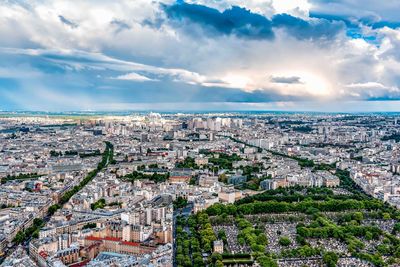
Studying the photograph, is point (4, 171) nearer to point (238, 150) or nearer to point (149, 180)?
point (149, 180)

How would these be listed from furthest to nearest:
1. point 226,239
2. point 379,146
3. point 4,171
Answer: point 379,146, point 4,171, point 226,239

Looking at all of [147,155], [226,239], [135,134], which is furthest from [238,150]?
[226,239]

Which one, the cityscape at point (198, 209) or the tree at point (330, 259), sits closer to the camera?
the tree at point (330, 259)

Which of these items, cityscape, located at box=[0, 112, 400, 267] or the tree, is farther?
cityscape, located at box=[0, 112, 400, 267]

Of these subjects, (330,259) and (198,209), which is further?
(198,209)

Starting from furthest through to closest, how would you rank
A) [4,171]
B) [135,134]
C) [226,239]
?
1. [135,134]
2. [4,171]
3. [226,239]

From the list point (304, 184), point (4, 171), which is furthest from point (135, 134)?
point (304, 184)

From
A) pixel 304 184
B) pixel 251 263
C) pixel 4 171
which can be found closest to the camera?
pixel 251 263

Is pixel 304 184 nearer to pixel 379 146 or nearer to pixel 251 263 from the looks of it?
pixel 251 263

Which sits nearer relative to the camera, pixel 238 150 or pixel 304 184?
pixel 304 184
